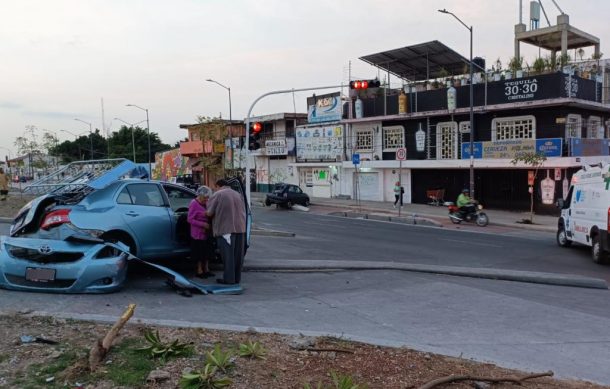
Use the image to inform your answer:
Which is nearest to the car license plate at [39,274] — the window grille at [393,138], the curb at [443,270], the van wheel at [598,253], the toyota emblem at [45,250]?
the toyota emblem at [45,250]

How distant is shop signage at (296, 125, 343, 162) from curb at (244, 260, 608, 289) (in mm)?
30612

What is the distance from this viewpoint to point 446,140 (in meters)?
34.2


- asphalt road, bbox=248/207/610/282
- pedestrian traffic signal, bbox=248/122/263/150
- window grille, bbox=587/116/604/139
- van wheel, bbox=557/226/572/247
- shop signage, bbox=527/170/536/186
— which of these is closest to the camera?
asphalt road, bbox=248/207/610/282

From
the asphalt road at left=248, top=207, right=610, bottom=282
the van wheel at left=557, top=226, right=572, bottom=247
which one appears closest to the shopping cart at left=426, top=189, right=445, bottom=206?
the asphalt road at left=248, top=207, right=610, bottom=282

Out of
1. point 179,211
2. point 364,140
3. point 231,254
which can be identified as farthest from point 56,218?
point 364,140

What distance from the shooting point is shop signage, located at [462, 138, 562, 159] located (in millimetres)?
28172

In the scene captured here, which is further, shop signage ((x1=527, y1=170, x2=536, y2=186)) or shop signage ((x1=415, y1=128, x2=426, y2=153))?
shop signage ((x1=415, y1=128, x2=426, y2=153))

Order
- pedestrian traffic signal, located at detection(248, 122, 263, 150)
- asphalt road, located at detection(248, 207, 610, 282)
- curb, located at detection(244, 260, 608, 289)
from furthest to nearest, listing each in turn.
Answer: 1. pedestrian traffic signal, located at detection(248, 122, 263, 150)
2. asphalt road, located at detection(248, 207, 610, 282)
3. curb, located at detection(244, 260, 608, 289)

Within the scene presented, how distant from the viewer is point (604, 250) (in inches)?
522

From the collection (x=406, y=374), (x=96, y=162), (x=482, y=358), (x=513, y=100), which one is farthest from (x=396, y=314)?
(x=513, y=100)

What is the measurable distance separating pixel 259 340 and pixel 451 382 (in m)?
1.83

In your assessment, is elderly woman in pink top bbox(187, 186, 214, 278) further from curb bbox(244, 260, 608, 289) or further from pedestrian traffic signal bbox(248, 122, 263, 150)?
pedestrian traffic signal bbox(248, 122, 263, 150)

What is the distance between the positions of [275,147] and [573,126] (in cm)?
2435

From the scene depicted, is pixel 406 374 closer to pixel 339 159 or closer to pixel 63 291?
pixel 63 291
